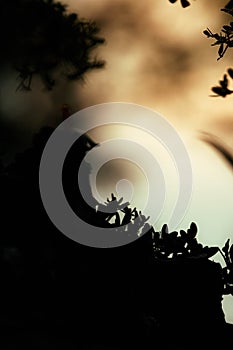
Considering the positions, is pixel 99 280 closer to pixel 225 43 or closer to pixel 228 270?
pixel 228 270

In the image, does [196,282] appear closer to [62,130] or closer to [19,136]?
[62,130]

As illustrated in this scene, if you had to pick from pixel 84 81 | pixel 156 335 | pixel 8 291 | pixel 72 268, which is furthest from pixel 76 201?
pixel 84 81

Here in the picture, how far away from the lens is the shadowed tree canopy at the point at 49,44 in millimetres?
3121

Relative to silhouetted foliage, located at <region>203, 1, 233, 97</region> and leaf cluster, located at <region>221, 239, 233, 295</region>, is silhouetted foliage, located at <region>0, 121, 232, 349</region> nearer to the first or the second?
leaf cluster, located at <region>221, 239, 233, 295</region>

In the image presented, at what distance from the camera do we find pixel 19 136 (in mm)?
2982

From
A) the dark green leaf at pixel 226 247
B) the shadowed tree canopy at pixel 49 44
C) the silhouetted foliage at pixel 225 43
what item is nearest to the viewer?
the silhouetted foliage at pixel 225 43

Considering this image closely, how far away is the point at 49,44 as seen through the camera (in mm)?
3135

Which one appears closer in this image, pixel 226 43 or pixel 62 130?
pixel 226 43

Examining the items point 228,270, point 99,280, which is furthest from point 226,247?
point 99,280

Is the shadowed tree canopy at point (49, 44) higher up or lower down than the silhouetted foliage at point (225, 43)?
higher up

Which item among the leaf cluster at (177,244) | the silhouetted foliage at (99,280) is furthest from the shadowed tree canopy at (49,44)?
the leaf cluster at (177,244)

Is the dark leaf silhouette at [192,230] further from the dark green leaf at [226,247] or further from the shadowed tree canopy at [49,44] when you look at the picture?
the shadowed tree canopy at [49,44]

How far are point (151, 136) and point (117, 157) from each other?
22cm

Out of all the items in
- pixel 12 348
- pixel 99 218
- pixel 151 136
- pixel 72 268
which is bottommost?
pixel 12 348
